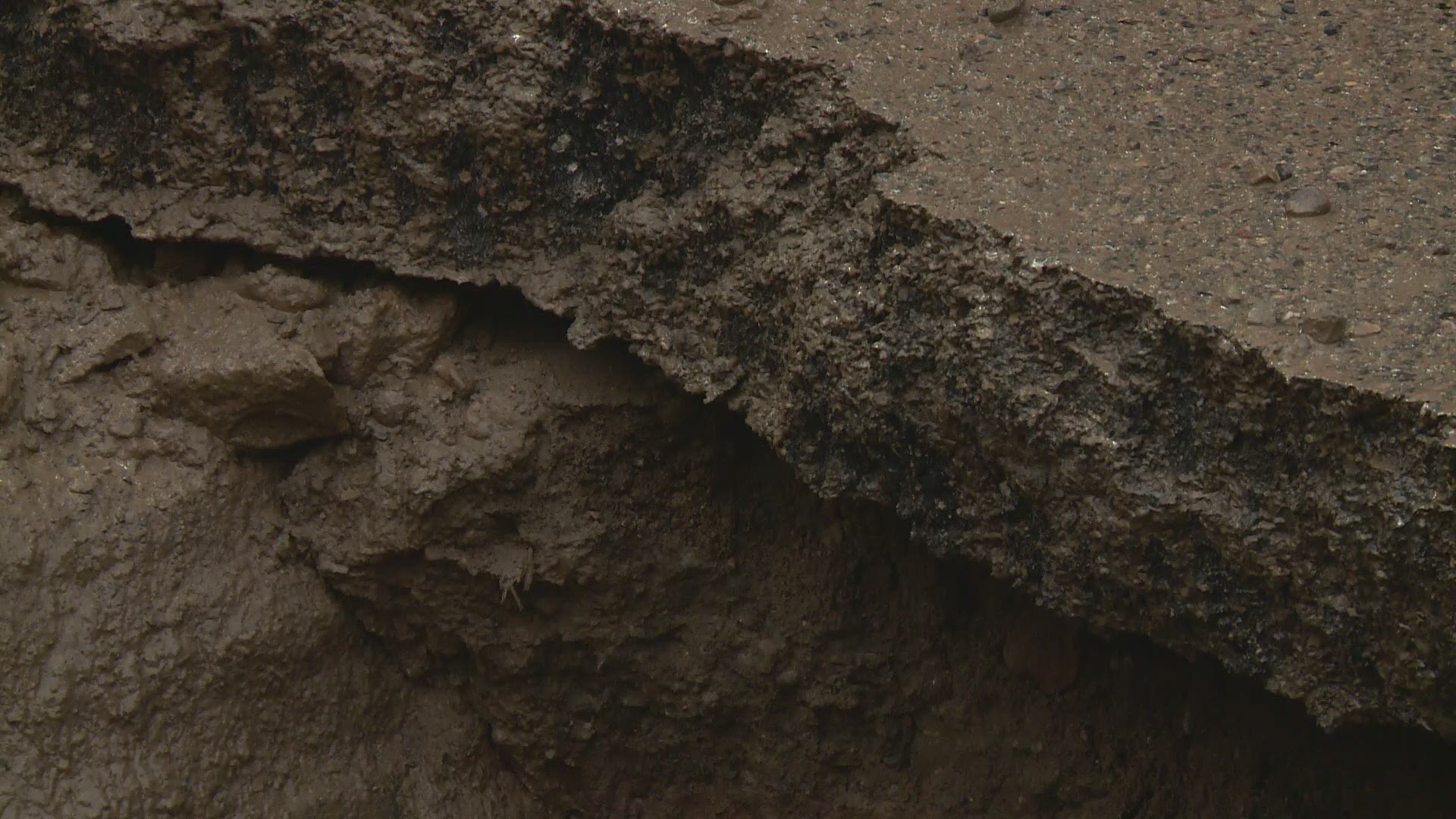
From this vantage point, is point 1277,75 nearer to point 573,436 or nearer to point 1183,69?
point 1183,69

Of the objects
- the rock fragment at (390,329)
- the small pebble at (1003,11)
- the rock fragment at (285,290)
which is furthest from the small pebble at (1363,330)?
the rock fragment at (285,290)

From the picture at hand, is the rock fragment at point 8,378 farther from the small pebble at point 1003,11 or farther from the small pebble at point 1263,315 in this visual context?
the small pebble at point 1263,315

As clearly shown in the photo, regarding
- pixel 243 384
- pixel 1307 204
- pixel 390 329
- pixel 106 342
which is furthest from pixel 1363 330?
pixel 106 342

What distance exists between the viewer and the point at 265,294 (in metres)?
1.72

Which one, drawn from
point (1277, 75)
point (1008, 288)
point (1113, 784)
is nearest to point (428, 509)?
point (1008, 288)

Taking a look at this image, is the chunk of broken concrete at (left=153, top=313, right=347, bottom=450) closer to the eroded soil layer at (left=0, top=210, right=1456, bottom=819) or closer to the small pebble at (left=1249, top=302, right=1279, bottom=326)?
the eroded soil layer at (left=0, top=210, right=1456, bottom=819)

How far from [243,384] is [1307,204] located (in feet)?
3.61

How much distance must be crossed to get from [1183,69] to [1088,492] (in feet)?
1.58

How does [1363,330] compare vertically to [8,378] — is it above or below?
above

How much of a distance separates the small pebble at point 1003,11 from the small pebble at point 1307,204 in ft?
1.20

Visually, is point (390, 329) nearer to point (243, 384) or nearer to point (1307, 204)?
point (243, 384)

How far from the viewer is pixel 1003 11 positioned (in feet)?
5.17

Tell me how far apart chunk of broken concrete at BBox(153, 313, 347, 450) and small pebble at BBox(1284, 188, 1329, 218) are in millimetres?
1000

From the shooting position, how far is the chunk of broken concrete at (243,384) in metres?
1.68
